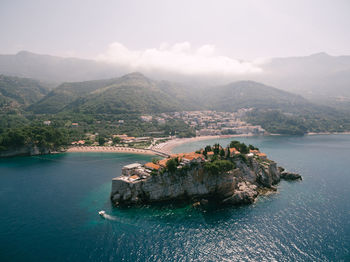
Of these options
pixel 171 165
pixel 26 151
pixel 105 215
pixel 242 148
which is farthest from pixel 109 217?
pixel 26 151

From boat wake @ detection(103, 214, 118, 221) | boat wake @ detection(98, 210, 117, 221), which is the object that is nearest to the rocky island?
boat wake @ detection(98, 210, 117, 221)

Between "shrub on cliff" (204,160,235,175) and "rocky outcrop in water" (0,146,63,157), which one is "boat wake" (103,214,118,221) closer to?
"shrub on cliff" (204,160,235,175)

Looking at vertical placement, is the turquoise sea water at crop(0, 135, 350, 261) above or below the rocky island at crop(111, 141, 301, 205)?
below

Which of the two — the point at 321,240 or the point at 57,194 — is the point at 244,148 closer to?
the point at 321,240

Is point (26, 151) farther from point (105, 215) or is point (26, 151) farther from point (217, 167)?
point (217, 167)

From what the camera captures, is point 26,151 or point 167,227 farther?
point 26,151

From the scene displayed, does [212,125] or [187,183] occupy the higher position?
[212,125]

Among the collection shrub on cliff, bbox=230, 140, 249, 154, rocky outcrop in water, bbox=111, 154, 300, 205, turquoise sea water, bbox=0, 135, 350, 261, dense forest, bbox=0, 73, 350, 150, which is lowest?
turquoise sea water, bbox=0, 135, 350, 261

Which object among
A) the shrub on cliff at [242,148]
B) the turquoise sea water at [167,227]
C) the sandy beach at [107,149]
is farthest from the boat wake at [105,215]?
the sandy beach at [107,149]

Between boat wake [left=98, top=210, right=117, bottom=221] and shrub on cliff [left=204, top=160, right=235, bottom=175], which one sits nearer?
boat wake [left=98, top=210, right=117, bottom=221]
